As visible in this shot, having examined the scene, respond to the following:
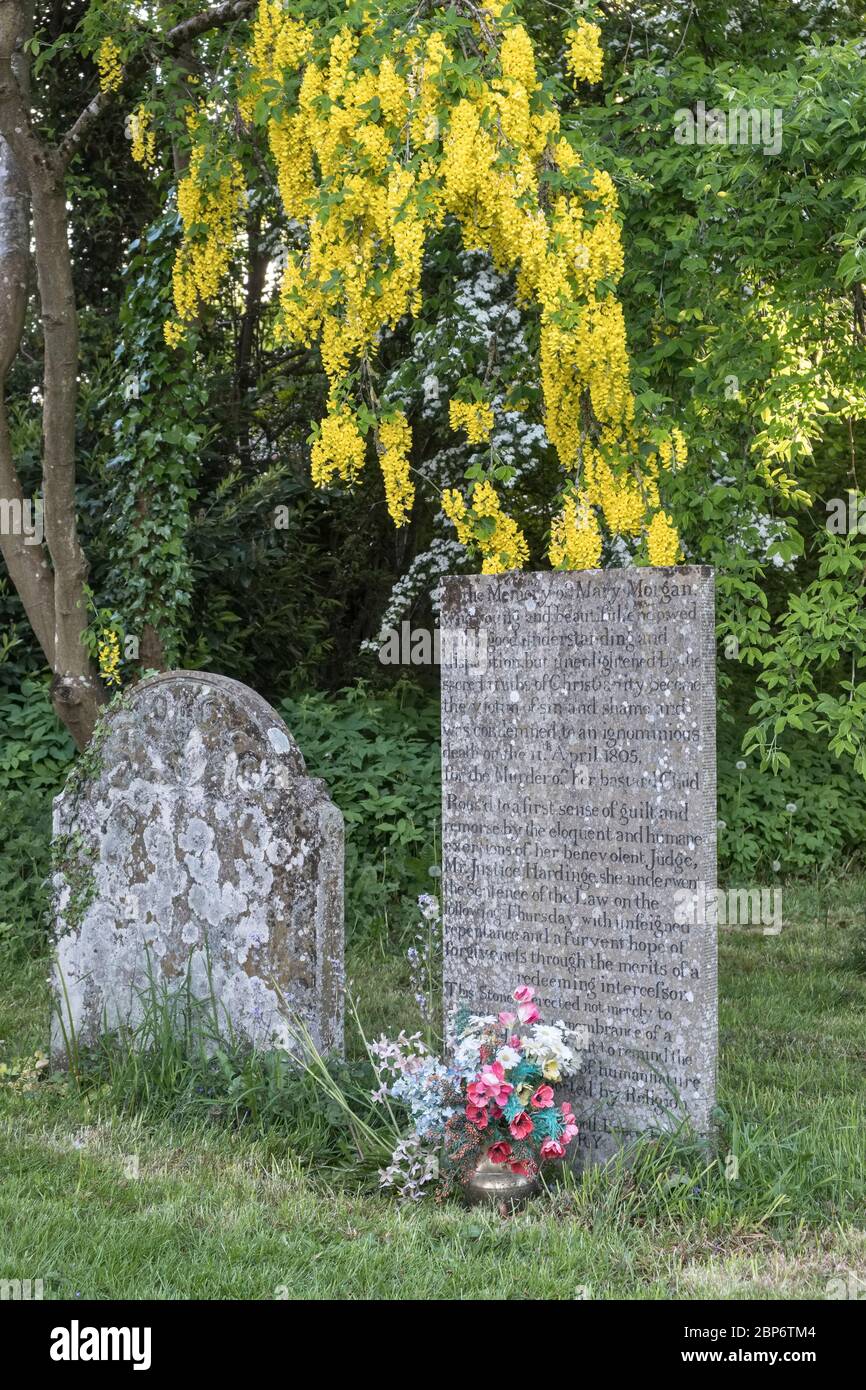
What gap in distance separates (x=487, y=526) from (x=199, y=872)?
1.77 metres

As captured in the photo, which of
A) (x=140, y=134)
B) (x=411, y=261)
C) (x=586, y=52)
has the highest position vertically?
(x=140, y=134)

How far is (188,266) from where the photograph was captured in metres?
6.99

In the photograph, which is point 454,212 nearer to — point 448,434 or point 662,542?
point 662,542

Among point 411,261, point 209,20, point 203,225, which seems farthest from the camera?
point 209,20

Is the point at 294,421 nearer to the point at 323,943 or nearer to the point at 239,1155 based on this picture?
the point at 323,943

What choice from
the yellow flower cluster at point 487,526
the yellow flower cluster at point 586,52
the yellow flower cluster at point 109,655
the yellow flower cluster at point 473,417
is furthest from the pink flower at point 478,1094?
the yellow flower cluster at point 586,52

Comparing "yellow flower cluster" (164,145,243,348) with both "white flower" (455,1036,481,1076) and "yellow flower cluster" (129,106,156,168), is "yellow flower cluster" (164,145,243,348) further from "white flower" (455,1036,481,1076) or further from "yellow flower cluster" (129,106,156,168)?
"white flower" (455,1036,481,1076)

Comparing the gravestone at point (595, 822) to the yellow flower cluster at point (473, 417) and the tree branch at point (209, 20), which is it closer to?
the yellow flower cluster at point (473, 417)

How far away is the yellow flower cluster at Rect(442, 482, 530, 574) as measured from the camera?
5.65 meters

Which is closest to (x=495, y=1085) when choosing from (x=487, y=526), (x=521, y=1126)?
(x=521, y=1126)

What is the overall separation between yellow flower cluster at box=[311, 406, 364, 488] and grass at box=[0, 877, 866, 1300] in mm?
2431

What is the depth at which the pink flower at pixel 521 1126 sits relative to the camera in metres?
4.46

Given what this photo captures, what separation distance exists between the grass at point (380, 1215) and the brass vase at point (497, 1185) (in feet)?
0.19

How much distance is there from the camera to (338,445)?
18.4 feet
